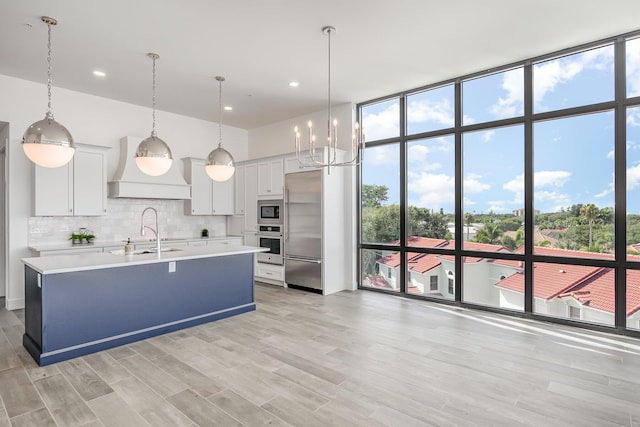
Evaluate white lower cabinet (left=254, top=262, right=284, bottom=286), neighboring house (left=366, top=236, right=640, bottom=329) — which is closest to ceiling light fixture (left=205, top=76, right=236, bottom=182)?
white lower cabinet (left=254, top=262, right=284, bottom=286)

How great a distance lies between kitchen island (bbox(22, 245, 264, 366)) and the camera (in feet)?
9.89

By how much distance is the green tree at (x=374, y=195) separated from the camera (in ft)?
18.2

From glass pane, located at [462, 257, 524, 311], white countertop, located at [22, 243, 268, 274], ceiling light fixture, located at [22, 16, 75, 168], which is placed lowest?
glass pane, located at [462, 257, 524, 311]

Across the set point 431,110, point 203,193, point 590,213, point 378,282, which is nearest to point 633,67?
point 590,213

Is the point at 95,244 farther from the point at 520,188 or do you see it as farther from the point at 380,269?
the point at 520,188

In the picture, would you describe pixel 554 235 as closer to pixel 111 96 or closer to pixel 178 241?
pixel 178 241

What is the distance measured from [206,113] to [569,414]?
6.14 metres

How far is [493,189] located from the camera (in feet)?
14.8

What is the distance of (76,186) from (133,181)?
721 mm

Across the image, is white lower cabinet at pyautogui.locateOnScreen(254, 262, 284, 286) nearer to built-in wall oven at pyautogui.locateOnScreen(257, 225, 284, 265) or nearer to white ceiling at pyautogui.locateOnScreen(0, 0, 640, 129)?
built-in wall oven at pyautogui.locateOnScreen(257, 225, 284, 265)

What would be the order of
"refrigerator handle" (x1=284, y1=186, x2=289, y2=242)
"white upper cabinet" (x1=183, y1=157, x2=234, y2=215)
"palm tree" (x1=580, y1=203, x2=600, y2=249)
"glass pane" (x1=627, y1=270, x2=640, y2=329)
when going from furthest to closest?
1. "white upper cabinet" (x1=183, y1=157, x2=234, y2=215)
2. "refrigerator handle" (x1=284, y1=186, x2=289, y2=242)
3. "palm tree" (x1=580, y1=203, x2=600, y2=249)
4. "glass pane" (x1=627, y1=270, x2=640, y2=329)

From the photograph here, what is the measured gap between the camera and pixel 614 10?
3094mm

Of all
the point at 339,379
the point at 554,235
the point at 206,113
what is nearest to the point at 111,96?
the point at 206,113

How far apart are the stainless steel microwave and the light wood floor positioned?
230cm
